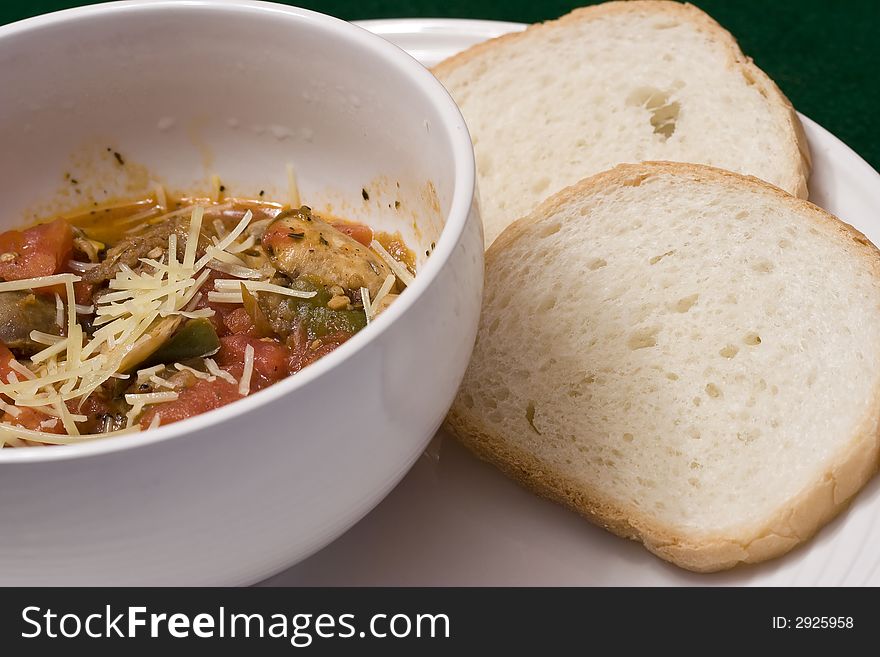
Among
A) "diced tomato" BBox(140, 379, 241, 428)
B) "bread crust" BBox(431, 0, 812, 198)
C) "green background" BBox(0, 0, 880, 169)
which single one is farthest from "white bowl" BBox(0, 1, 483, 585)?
"green background" BBox(0, 0, 880, 169)

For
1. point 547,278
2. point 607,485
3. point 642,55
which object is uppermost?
point 642,55

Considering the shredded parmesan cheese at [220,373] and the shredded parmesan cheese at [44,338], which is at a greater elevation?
the shredded parmesan cheese at [220,373]

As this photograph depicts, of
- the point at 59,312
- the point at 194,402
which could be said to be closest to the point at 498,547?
the point at 194,402

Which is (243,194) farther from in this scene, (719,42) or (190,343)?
(719,42)

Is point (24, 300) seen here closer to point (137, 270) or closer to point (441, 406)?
point (137, 270)

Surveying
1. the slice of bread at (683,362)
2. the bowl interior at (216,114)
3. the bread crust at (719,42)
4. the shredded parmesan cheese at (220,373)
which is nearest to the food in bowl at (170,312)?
the shredded parmesan cheese at (220,373)

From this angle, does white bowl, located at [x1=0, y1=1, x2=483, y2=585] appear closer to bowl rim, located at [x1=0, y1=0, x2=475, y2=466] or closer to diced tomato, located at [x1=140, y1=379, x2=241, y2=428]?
bowl rim, located at [x1=0, y1=0, x2=475, y2=466]

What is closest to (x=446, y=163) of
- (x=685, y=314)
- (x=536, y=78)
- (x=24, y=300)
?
(x=685, y=314)

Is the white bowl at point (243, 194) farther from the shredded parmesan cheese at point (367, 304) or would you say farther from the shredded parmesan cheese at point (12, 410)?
the shredded parmesan cheese at point (12, 410)
